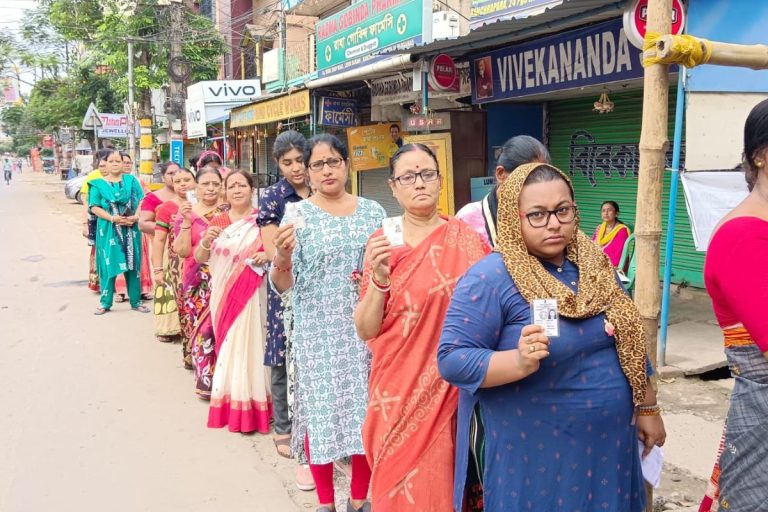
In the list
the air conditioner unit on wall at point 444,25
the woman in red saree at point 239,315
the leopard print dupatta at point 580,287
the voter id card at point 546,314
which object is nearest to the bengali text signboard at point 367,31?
the air conditioner unit on wall at point 444,25

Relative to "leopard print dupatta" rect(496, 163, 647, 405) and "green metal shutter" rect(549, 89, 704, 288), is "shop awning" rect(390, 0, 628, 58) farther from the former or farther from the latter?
"leopard print dupatta" rect(496, 163, 647, 405)

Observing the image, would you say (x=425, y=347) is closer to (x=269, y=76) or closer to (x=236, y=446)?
(x=236, y=446)

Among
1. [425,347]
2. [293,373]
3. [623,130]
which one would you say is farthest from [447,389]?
[623,130]

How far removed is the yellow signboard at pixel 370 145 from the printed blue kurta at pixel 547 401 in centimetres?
866

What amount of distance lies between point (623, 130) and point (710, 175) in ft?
11.2

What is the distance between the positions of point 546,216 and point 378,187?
10.5m

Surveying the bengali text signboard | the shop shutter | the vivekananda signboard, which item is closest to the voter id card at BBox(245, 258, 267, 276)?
the vivekananda signboard

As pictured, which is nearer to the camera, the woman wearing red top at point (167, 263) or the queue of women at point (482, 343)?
the queue of women at point (482, 343)

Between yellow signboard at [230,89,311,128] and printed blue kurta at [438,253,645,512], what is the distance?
337 inches

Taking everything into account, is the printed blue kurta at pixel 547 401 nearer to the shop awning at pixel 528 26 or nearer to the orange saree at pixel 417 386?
the orange saree at pixel 417 386

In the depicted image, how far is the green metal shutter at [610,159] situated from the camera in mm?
7523

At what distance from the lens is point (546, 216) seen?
5.96 ft

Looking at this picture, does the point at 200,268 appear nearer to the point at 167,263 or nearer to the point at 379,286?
the point at 167,263

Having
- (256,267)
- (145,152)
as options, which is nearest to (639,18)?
(256,267)
